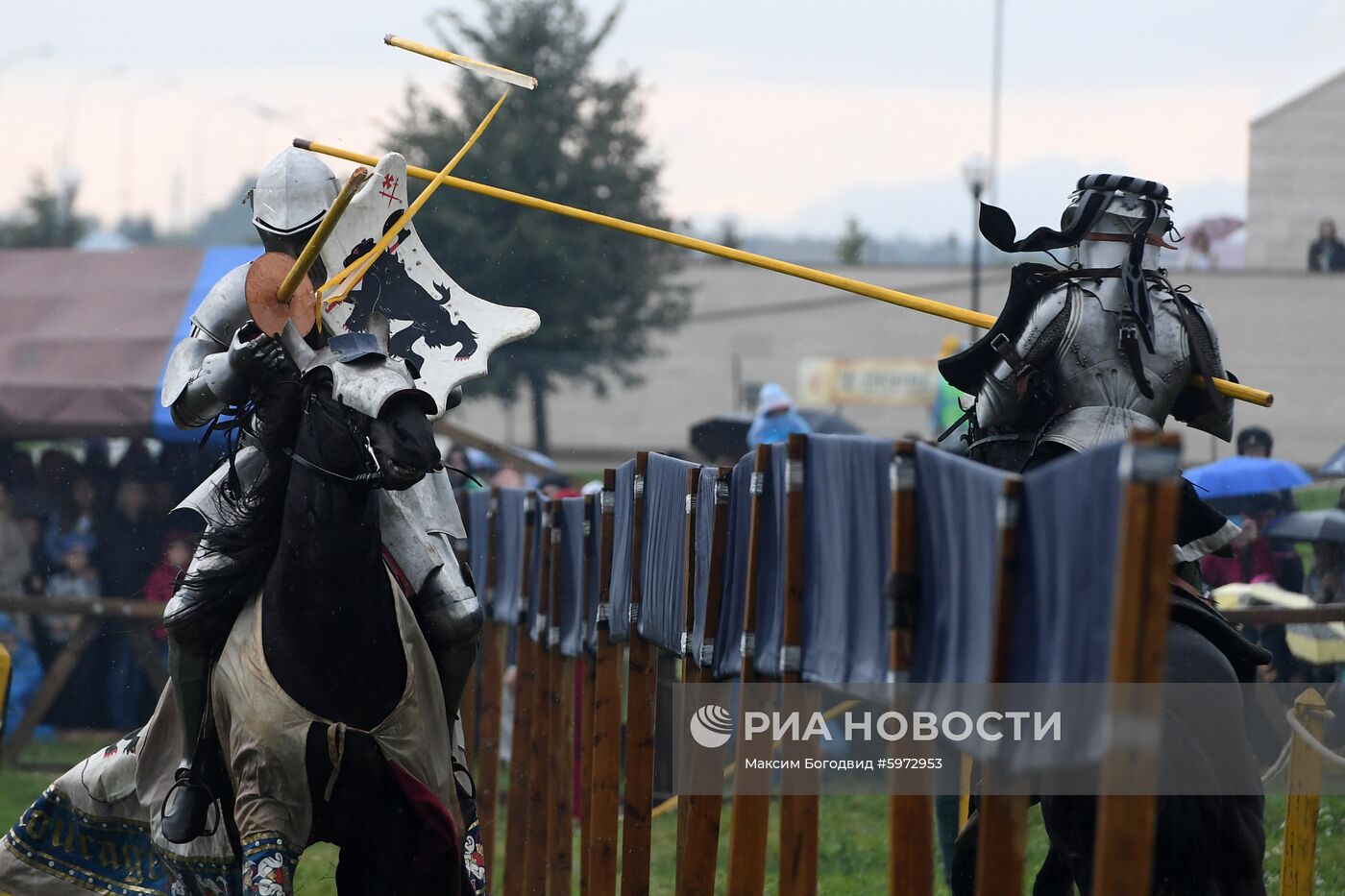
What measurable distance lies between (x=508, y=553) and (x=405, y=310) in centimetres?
292

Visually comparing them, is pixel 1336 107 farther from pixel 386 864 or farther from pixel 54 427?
pixel 386 864

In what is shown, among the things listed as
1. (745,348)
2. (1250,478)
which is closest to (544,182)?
(745,348)

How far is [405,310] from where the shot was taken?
6.58 m

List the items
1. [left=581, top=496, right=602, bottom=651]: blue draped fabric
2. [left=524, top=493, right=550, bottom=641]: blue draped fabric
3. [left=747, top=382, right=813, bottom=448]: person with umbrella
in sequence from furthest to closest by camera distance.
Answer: [left=747, top=382, right=813, bottom=448]: person with umbrella
[left=524, top=493, right=550, bottom=641]: blue draped fabric
[left=581, top=496, right=602, bottom=651]: blue draped fabric

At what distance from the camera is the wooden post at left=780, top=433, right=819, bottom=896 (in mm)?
4773

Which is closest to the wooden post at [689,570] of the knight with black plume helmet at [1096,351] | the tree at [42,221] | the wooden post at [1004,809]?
the knight with black plume helmet at [1096,351]

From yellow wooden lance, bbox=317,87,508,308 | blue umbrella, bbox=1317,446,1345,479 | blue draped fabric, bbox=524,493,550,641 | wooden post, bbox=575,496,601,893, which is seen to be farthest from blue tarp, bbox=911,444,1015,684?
blue umbrella, bbox=1317,446,1345,479

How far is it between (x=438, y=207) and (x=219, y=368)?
24462 millimetres

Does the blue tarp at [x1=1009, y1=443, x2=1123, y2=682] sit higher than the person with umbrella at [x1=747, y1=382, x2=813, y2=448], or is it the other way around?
the blue tarp at [x1=1009, y1=443, x2=1123, y2=682]

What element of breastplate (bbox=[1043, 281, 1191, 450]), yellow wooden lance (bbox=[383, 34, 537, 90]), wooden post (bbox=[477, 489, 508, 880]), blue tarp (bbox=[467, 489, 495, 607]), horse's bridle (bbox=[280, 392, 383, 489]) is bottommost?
wooden post (bbox=[477, 489, 508, 880])

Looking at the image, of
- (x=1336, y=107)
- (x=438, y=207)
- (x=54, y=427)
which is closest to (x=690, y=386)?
(x=438, y=207)

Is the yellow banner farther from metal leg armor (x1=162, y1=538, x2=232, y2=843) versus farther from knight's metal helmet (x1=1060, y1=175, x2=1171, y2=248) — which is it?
metal leg armor (x1=162, y1=538, x2=232, y2=843)

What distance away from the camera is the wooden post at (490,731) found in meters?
8.94

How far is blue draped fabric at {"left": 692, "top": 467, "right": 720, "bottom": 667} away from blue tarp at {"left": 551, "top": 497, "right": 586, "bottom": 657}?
1770 mm
